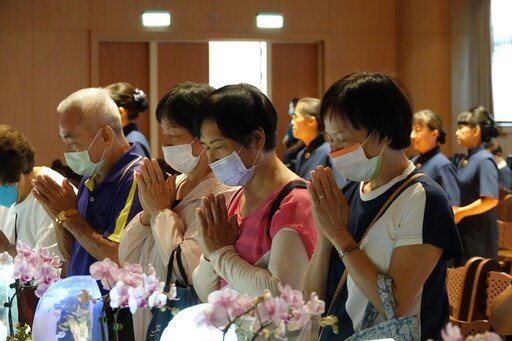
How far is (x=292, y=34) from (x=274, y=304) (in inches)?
397

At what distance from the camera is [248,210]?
2.68 meters

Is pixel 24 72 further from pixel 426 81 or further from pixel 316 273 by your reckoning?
pixel 316 273

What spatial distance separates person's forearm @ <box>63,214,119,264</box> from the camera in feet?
10.6

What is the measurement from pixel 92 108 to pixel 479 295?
1604 millimetres

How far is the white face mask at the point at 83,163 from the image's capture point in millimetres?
3348

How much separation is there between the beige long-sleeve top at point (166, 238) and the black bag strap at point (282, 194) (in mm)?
401

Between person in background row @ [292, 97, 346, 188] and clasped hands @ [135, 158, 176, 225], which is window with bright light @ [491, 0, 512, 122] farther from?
clasped hands @ [135, 158, 176, 225]

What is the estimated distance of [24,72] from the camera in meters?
11.0

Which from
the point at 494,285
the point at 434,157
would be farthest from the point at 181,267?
the point at 434,157

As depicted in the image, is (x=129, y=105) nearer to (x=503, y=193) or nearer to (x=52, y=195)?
(x=52, y=195)

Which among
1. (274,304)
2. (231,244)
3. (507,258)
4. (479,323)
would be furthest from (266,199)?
(507,258)

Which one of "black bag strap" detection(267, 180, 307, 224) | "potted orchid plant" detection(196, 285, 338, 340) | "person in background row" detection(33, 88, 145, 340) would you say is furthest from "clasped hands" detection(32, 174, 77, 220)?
"potted orchid plant" detection(196, 285, 338, 340)

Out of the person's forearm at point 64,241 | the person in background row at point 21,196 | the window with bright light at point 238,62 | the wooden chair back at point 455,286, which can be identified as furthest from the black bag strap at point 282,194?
the window with bright light at point 238,62

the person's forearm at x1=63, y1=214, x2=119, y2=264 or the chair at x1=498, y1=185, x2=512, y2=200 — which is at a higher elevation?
the person's forearm at x1=63, y1=214, x2=119, y2=264
